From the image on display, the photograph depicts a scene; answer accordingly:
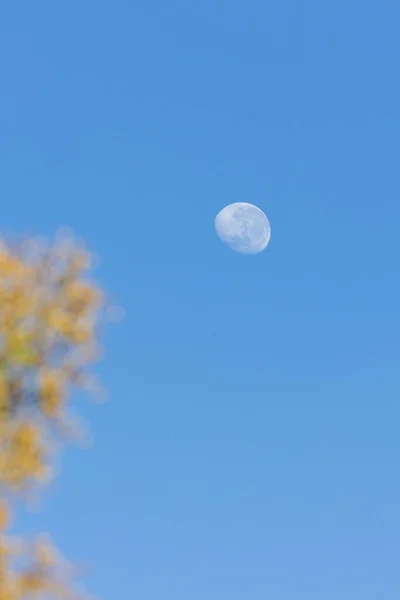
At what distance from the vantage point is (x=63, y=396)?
15.0 metres

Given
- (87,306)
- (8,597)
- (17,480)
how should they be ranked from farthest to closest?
(87,306), (17,480), (8,597)

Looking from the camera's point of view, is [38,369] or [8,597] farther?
[38,369]

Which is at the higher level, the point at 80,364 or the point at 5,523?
the point at 80,364

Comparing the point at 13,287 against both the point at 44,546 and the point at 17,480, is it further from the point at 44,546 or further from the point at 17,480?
the point at 44,546

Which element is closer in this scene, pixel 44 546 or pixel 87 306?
pixel 44 546

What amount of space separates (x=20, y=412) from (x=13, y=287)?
6.31 ft

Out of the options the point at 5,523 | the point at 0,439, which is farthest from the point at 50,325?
the point at 5,523

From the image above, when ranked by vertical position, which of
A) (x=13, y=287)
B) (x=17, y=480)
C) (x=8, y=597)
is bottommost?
(x=8, y=597)

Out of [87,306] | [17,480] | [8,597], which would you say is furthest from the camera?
[87,306]

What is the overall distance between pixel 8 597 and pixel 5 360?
11.0 ft

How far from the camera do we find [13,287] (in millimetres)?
15227

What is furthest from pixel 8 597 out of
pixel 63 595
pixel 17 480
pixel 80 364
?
pixel 80 364

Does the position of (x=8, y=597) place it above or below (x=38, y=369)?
below

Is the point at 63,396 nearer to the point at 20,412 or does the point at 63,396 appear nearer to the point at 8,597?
the point at 20,412
